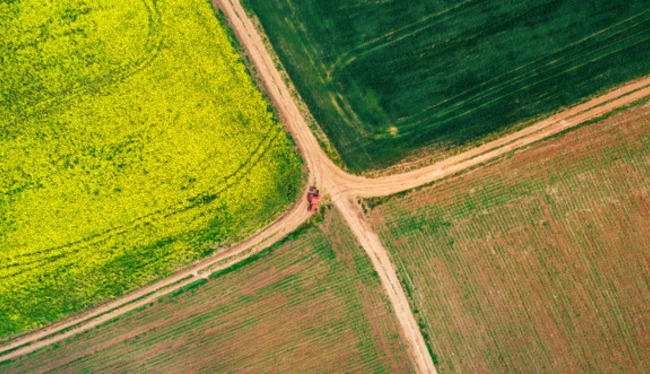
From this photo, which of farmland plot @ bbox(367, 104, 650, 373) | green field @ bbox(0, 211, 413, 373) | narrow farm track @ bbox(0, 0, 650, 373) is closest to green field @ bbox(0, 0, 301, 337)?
narrow farm track @ bbox(0, 0, 650, 373)

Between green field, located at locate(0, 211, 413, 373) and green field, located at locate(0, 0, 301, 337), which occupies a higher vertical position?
green field, located at locate(0, 0, 301, 337)

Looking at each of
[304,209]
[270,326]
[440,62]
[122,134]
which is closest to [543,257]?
[440,62]

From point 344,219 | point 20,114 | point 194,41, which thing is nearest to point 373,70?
point 344,219

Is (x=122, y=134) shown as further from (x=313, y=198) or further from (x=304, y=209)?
(x=313, y=198)

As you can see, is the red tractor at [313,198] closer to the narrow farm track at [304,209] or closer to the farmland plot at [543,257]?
the narrow farm track at [304,209]

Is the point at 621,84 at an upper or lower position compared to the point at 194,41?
lower

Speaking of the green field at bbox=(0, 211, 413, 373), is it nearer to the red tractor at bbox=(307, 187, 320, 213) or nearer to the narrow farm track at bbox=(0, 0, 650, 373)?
the narrow farm track at bbox=(0, 0, 650, 373)

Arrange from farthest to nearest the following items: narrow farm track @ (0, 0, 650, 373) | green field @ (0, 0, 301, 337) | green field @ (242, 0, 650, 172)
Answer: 1. narrow farm track @ (0, 0, 650, 373)
2. green field @ (0, 0, 301, 337)
3. green field @ (242, 0, 650, 172)

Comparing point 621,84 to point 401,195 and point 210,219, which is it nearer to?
point 401,195
